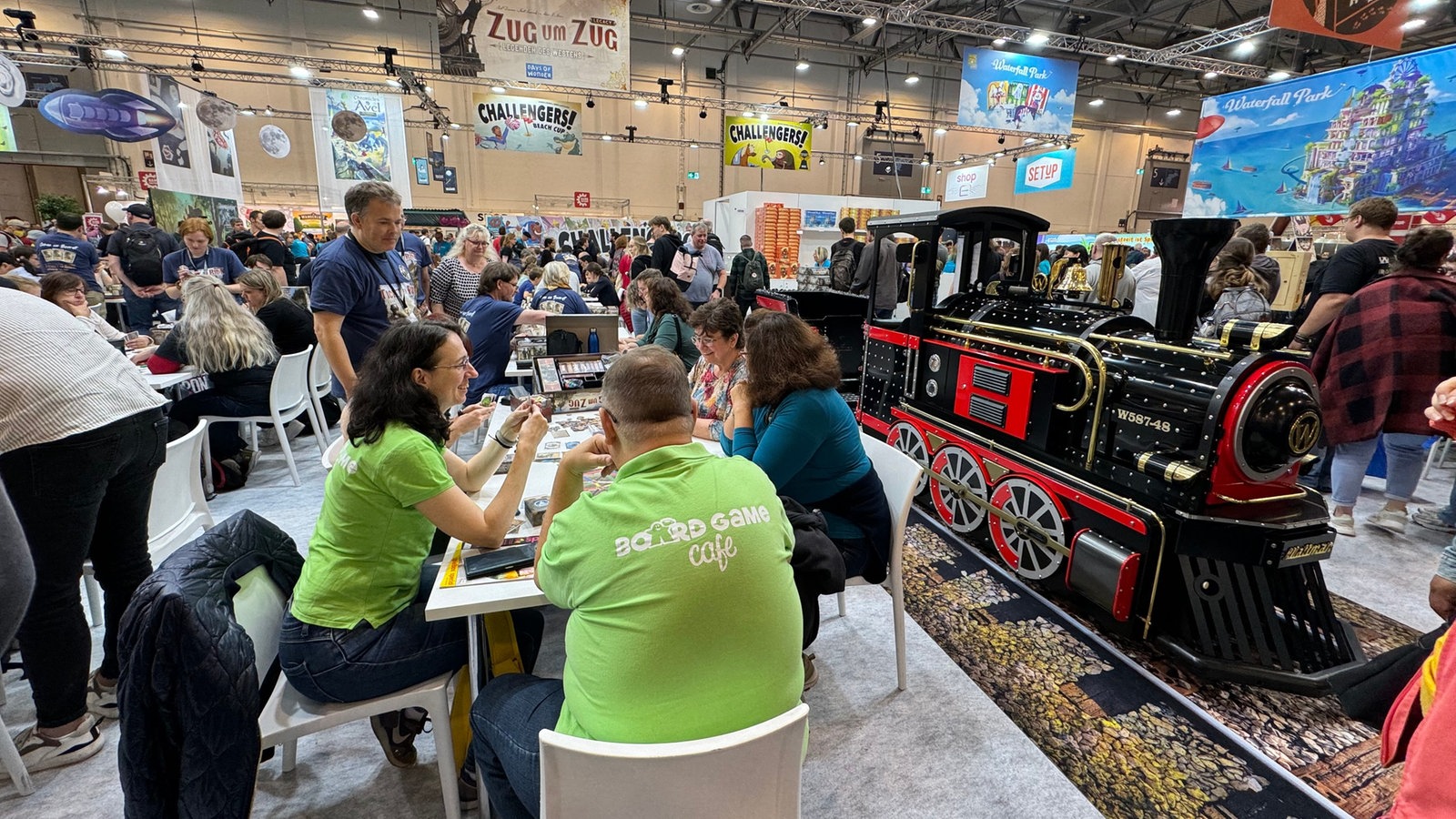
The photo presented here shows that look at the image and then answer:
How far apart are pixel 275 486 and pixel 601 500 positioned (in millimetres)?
4028

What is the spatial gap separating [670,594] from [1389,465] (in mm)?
4960

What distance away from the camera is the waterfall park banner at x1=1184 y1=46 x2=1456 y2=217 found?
5.22 metres

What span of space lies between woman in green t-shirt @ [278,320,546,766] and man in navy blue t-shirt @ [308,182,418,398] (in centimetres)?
135

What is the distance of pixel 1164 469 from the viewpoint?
2395 mm

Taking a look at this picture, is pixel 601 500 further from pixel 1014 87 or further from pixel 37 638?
pixel 1014 87

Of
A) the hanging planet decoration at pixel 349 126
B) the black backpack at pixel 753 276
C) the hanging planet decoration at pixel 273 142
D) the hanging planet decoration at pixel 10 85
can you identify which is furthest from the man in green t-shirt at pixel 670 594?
the hanging planet decoration at pixel 273 142

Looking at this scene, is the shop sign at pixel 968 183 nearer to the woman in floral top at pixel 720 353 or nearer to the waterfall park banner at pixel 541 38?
the waterfall park banner at pixel 541 38

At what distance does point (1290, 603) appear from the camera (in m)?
2.43

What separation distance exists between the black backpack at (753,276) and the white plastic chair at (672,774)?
269 inches

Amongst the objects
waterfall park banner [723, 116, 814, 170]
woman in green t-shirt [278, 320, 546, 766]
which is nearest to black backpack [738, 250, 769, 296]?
waterfall park banner [723, 116, 814, 170]

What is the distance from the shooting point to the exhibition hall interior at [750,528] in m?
1.15

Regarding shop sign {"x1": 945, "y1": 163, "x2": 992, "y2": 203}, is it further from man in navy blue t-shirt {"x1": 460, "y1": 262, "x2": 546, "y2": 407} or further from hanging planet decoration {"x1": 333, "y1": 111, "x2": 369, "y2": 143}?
man in navy blue t-shirt {"x1": 460, "y1": 262, "x2": 546, "y2": 407}

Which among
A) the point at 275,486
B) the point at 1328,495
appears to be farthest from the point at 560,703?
the point at 1328,495

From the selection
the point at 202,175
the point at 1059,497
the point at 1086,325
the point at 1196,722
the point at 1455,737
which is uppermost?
the point at 202,175
